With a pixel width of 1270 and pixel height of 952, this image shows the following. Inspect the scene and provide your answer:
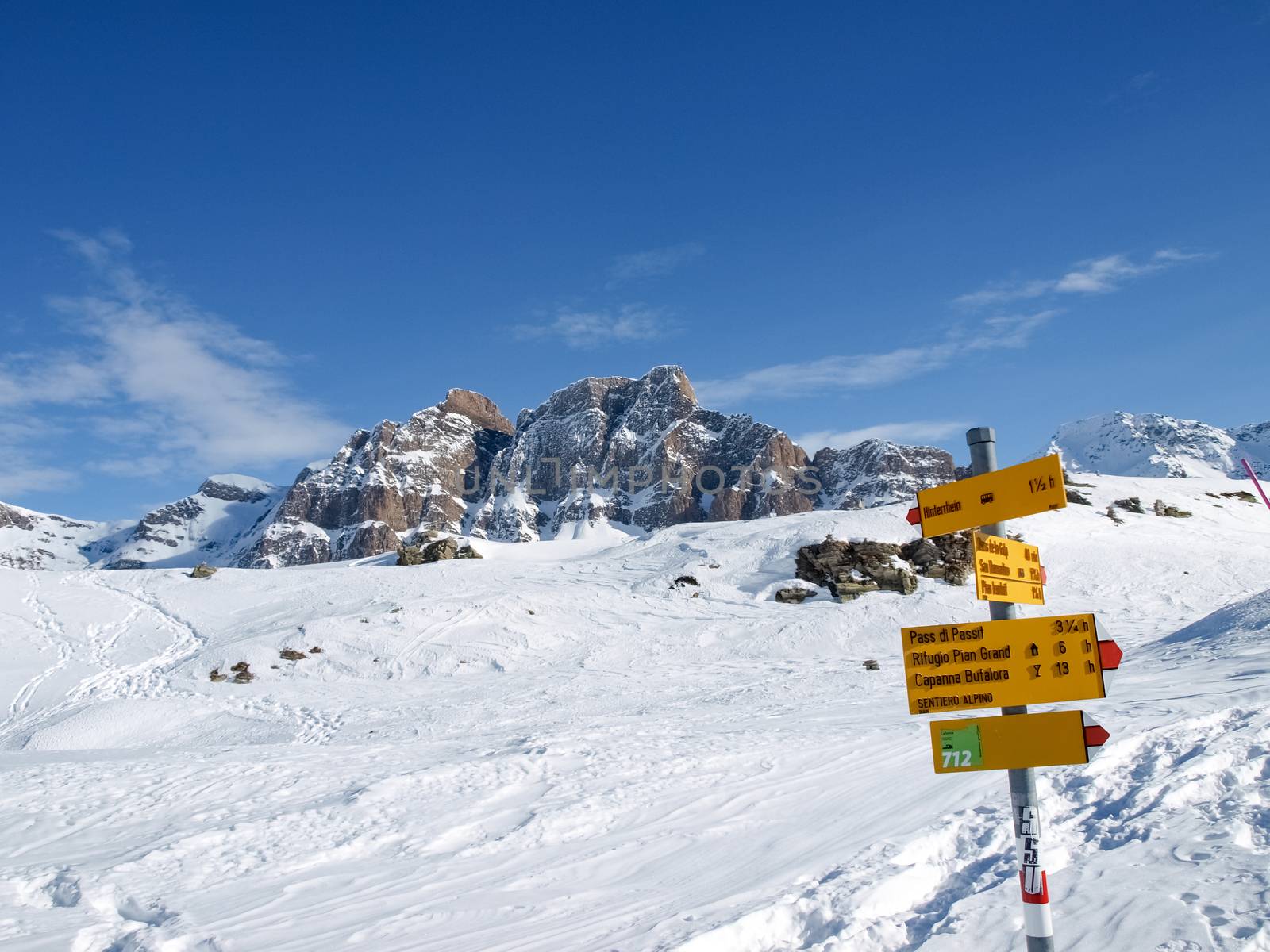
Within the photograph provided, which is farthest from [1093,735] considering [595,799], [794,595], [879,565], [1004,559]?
[879,565]

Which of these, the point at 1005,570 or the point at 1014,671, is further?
the point at 1005,570

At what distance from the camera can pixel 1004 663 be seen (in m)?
4.21

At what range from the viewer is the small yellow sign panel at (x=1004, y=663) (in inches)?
161

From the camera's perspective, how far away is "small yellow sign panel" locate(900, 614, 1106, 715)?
161 inches

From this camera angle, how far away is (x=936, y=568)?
33156 millimetres

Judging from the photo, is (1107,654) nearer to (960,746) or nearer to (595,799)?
(960,746)

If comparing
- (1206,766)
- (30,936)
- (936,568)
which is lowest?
(30,936)

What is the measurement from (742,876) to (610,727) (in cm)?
820

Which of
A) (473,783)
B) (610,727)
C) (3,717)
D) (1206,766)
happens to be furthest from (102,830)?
(3,717)

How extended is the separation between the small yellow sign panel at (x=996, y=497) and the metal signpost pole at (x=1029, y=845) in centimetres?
10

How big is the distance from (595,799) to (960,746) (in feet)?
24.1

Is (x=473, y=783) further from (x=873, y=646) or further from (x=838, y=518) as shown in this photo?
(x=838, y=518)

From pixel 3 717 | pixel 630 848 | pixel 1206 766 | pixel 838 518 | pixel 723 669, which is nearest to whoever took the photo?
pixel 1206 766

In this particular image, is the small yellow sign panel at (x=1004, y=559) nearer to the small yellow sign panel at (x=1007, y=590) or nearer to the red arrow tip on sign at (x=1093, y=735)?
the small yellow sign panel at (x=1007, y=590)
